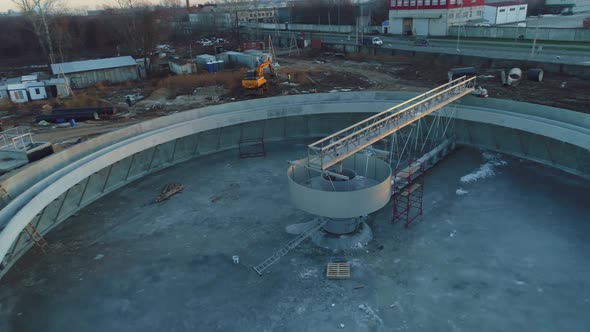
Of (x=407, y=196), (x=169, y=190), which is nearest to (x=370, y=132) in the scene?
(x=407, y=196)

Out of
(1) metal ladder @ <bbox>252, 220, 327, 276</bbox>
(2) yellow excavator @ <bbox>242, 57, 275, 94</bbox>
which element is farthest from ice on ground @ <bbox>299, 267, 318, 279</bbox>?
(2) yellow excavator @ <bbox>242, 57, 275, 94</bbox>

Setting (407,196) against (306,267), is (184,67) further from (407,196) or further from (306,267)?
(306,267)

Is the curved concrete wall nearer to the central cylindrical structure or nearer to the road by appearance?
the central cylindrical structure

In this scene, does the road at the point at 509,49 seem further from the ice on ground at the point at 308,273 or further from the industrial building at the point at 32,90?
the industrial building at the point at 32,90

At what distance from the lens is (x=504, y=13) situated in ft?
242

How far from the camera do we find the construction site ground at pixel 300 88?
3175 centimetres

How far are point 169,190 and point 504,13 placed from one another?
2978 inches

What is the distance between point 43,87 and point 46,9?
19.4 metres

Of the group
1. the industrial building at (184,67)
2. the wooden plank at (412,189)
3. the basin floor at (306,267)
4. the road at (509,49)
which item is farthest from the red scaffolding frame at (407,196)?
the industrial building at (184,67)

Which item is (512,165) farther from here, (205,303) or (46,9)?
(46,9)

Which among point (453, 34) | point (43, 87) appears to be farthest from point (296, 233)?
point (453, 34)

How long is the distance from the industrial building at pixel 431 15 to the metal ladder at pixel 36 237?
204ft

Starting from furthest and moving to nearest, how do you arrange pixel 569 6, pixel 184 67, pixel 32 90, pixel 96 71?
pixel 569 6 < pixel 184 67 < pixel 96 71 < pixel 32 90

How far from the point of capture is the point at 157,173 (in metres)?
24.8
